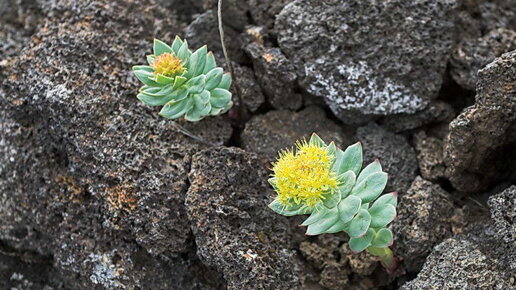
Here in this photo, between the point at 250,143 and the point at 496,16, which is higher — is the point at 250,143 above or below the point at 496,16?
below

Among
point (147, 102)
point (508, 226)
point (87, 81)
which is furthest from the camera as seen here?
point (87, 81)

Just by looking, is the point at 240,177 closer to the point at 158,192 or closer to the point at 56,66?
the point at 158,192

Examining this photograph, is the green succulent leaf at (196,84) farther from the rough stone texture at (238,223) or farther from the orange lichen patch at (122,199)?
the orange lichen patch at (122,199)

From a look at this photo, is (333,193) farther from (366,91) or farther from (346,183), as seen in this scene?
(366,91)

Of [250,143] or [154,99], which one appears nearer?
[154,99]

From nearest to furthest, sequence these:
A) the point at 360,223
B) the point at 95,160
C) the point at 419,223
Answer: the point at 360,223
the point at 419,223
the point at 95,160

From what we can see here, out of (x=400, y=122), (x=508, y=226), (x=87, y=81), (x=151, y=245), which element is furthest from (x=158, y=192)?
(x=508, y=226)

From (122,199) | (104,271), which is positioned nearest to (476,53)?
(122,199)
